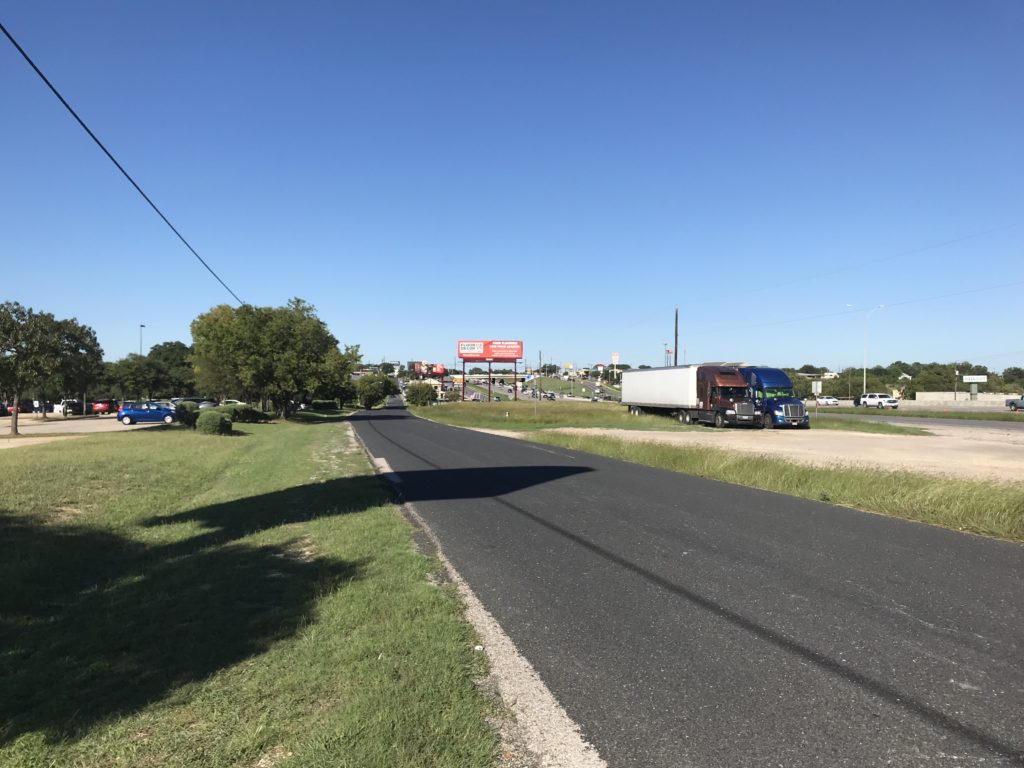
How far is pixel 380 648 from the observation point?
449 cm

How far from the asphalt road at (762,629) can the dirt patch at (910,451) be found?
8065 mm

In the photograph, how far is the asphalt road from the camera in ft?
10.9

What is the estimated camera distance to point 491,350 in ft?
408

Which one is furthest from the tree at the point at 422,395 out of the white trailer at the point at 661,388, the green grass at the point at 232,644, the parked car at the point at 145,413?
the green grass at the point at 232,644

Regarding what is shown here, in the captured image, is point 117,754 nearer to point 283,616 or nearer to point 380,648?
point 380,648

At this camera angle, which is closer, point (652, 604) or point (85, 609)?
point (652, 604)

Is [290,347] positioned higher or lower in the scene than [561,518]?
higher

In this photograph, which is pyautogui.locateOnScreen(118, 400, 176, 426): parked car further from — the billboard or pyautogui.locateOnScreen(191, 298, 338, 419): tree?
the billboard

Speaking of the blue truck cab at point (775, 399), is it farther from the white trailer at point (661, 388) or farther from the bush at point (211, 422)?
the bush at point (211, 422)

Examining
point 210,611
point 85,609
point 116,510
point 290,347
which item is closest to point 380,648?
point 210,611

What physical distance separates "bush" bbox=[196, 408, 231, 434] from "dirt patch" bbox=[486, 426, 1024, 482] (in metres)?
19.2

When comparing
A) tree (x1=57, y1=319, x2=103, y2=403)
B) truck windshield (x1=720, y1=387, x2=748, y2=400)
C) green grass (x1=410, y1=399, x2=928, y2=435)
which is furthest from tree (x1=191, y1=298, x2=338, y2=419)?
truck windshield (x1=720, y1=387, x2=748, y2=400)

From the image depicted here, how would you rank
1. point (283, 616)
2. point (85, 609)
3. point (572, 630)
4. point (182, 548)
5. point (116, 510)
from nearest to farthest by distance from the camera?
point (572, 630), point (283, 616), point (85, 609), point (182, 548), point (116, 510)

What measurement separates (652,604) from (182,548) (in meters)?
6.44
